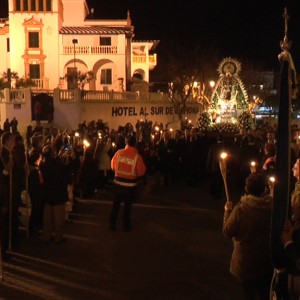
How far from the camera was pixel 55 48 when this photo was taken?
55.8 metres

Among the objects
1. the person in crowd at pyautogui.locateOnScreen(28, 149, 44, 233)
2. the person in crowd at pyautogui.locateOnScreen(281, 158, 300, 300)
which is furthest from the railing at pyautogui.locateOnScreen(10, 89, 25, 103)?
the person in crowd at pyautogui.locateOnScreen(281, 158, 300, 300)

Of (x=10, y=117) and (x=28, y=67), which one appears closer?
(x=10, y=117)

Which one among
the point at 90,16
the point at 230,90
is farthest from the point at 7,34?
the point at 230,90

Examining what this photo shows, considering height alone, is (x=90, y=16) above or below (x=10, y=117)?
above

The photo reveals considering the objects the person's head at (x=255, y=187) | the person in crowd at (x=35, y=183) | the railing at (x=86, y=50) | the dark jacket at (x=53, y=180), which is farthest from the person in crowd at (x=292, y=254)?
the railing at (x=86, y=50)

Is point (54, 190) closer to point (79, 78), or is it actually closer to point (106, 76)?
point (79, 78)

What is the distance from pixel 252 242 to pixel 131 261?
12.4 feet

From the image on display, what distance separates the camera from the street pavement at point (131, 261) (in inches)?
326

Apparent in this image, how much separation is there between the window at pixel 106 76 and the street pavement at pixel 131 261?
43624mm

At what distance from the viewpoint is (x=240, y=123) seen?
28.0m

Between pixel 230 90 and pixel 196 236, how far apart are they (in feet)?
61.7

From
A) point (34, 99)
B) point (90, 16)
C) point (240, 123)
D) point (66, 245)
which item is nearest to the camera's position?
point (66, 245)

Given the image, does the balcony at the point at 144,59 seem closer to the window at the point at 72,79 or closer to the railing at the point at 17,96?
the window at the point at 72,79

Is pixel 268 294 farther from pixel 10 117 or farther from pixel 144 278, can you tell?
pixel 10 117
